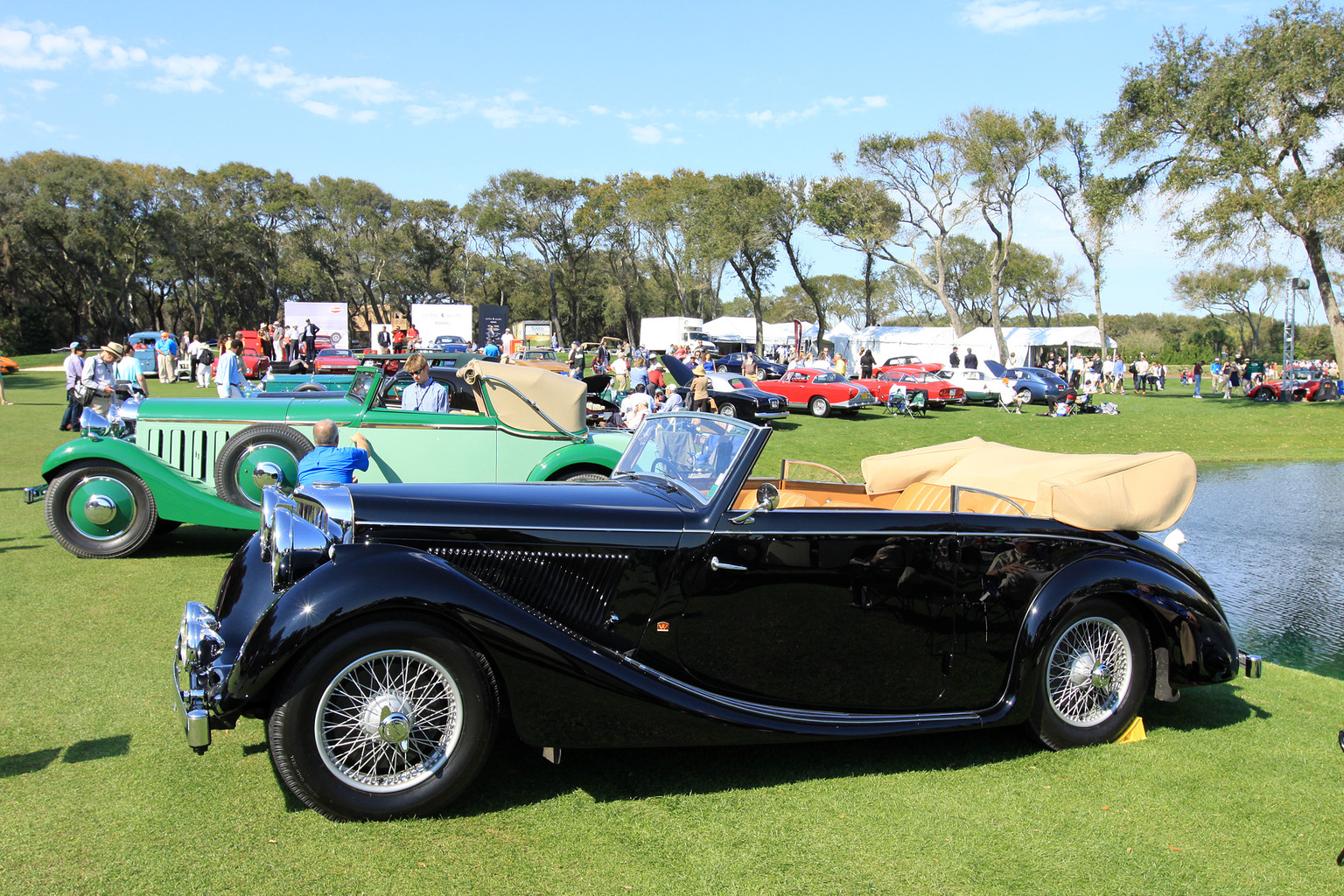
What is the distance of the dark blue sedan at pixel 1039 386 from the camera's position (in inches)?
1109

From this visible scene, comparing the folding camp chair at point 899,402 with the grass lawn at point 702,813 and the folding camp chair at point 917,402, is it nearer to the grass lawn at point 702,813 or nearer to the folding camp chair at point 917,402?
the folding camp chair at point 917,402

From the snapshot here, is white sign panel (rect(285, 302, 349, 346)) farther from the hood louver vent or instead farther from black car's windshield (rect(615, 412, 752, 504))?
the hood louver vent

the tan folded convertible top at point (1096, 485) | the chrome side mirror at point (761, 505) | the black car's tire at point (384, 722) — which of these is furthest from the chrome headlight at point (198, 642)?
the tan folded convertible top at point (1096, 485)

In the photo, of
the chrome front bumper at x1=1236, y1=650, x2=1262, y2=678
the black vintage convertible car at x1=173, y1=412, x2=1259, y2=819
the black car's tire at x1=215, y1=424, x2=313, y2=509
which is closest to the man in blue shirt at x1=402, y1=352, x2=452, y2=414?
the black car's tire at x1=215, y1=424, x2=313, y2=509

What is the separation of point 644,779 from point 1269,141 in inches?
1263

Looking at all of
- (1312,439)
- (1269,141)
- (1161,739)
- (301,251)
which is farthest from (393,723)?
(301,251)

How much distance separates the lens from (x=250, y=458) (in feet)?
25.3

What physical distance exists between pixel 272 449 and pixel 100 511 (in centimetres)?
148

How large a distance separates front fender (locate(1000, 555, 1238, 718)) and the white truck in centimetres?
4912

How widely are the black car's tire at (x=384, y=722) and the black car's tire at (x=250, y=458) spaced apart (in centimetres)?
497

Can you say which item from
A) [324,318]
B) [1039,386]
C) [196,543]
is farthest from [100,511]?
[324,318]

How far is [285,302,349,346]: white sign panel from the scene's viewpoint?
39.2 m

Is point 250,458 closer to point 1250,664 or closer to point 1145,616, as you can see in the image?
point 1145,616

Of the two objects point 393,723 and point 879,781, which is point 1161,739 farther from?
point 393,723
